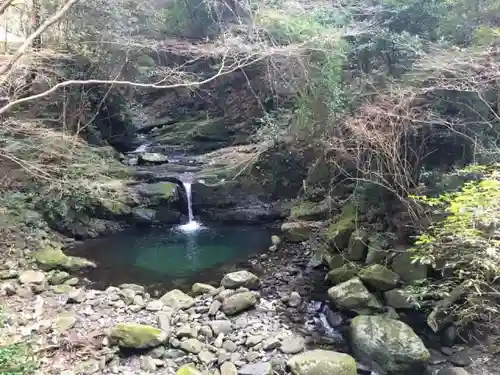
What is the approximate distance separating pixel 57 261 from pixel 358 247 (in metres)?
5.40

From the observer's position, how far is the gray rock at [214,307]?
6.41 meters

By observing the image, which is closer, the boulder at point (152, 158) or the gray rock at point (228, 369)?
the gray rock at point (228, 369)

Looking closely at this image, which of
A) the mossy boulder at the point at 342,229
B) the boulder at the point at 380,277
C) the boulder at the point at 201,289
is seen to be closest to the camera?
the boulder at the point at 380,277

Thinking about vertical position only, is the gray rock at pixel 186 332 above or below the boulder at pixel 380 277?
below

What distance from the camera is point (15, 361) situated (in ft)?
14.0

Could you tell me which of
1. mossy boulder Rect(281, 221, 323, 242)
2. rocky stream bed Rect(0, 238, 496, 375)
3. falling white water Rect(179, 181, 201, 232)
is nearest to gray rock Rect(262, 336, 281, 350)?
rocky stream bed Rect(0, 238, 496, 375)

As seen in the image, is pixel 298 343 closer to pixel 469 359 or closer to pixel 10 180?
pixel 469 359

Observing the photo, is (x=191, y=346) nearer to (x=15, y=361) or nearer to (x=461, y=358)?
(x=15, y=361)

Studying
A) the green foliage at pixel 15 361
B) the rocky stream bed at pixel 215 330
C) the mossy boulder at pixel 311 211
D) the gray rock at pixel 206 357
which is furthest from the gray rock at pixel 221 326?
the mossy boulder at pixel 311 211

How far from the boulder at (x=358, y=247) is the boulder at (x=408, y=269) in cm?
76

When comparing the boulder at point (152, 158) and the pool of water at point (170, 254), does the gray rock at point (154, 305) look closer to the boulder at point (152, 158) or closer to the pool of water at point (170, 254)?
the pool of water at point (170, 254)

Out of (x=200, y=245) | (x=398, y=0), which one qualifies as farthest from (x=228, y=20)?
(x=200, y=245)

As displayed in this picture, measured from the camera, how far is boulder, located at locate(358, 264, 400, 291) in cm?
657

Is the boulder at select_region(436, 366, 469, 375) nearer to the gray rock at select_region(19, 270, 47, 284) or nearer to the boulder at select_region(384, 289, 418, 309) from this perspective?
the boulder at select_region(384, 289, 418, 309)
